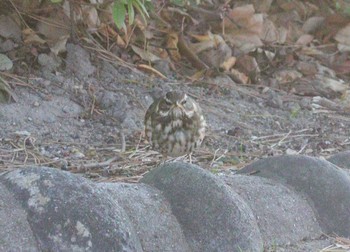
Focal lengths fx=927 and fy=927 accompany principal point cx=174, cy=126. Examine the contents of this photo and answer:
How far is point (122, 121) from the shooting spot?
18.9 ft

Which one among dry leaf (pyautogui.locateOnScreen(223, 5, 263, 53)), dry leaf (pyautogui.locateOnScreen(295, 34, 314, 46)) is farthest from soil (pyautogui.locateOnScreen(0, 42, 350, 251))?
dry leaf (pyautogui.locateOnScreen(295, 34, 314, 46))

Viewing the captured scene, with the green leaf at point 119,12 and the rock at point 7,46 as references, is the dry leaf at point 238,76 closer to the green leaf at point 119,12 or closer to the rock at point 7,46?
the rock at point 7,46

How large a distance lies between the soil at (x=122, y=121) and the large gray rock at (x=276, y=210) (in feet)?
3.35

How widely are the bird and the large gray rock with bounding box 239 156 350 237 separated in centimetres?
126

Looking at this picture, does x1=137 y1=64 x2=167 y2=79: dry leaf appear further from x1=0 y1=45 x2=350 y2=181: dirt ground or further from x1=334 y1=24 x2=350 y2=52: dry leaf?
x1=334 y1=24 x2=350 y2=52: dry leaf

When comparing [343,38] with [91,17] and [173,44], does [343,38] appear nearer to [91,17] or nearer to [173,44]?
[173,44]

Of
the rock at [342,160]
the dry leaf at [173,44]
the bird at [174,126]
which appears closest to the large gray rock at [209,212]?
the rock at [342,160]

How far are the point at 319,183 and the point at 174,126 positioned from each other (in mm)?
1592

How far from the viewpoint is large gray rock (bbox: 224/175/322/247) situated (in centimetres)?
346

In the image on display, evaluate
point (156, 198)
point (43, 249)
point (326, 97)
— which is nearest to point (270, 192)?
point (156, 198)

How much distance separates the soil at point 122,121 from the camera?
507cm

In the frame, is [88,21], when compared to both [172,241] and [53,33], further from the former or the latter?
[172,241]

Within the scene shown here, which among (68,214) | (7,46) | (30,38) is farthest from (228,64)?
(68,214)

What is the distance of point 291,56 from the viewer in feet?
25.6
